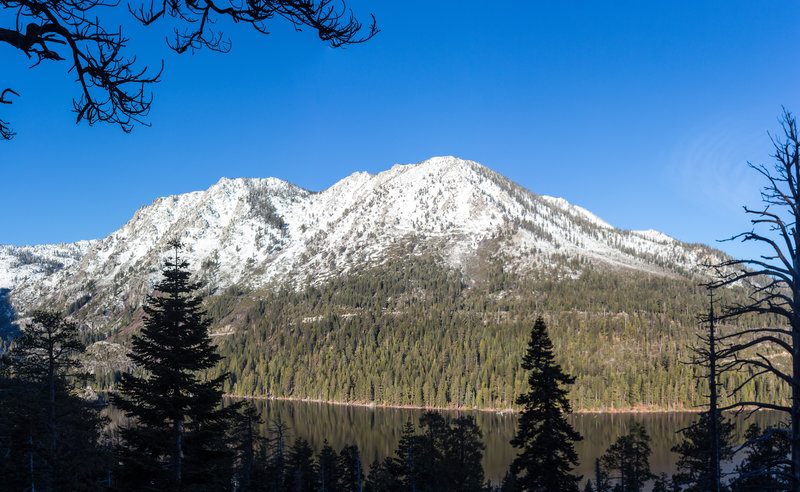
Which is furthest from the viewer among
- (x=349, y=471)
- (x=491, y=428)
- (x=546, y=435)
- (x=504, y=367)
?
(x=504, y=367)

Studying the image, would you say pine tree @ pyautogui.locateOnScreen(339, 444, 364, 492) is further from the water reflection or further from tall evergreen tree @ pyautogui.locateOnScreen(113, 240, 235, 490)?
tall evergreen tree @ pyautogui.locateOnScreen(113, 240, 235, 490)

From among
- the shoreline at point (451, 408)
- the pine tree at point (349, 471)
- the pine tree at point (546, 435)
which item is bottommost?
the shoreline at point (451, 408)

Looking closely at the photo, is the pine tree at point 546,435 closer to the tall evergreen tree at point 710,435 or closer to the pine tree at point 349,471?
the tall evergreen tree at point 710,435

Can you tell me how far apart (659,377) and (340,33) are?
6216 inches

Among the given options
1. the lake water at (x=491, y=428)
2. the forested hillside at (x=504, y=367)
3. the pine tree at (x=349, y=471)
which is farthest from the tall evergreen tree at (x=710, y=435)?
the forested hillside at (x=504, y=367)

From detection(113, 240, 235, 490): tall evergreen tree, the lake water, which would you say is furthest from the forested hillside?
detection(113, 240, 235, 490): tall evergreen tree

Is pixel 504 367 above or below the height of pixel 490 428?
above

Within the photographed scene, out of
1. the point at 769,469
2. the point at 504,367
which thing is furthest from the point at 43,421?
the point at 504,367

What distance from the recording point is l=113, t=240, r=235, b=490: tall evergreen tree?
17.5m

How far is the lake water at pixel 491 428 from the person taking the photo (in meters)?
82.4

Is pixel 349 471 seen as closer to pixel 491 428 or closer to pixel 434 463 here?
pixel 434 463

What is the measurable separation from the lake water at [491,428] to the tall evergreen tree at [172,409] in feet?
199

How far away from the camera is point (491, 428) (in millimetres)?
110250

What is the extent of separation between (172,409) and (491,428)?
4073 inches
